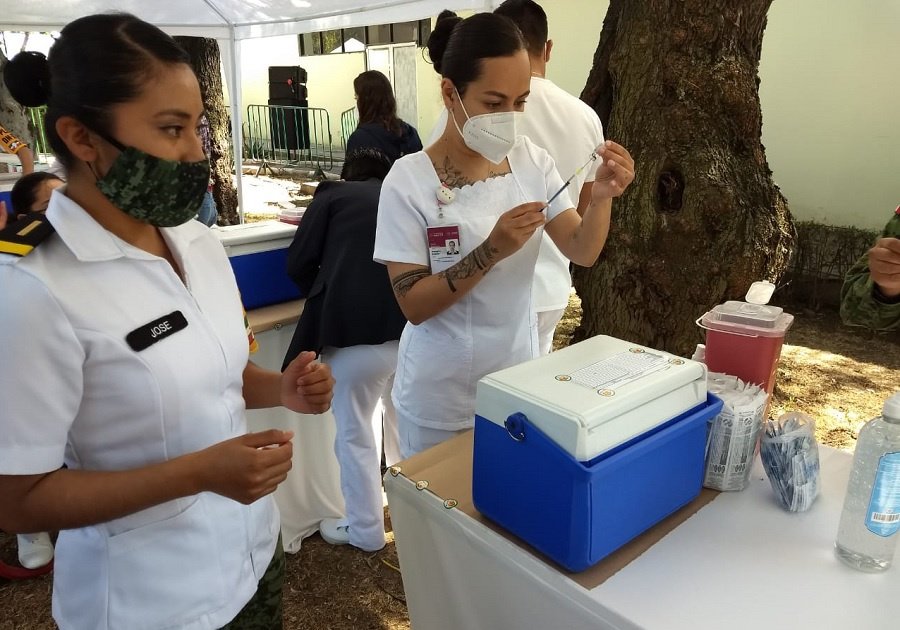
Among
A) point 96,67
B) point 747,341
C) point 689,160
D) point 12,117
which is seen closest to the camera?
point 96,67

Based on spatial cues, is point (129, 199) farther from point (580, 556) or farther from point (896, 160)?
point (896, 160)

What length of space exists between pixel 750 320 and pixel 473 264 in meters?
0.61

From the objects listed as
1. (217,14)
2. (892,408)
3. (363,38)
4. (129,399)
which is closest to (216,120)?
(217,14)

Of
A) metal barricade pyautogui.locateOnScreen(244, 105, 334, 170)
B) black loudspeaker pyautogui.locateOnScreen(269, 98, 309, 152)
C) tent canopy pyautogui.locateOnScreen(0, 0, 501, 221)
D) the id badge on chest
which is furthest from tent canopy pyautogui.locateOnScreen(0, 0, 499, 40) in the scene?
black loudspeaker pyautogui.locateOnScreen(269, 98, 309, 152)

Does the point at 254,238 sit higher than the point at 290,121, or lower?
lower

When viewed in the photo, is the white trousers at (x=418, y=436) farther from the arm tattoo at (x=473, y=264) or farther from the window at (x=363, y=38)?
the window at (x=363, y=38)

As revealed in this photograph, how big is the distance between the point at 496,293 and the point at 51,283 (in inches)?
40.0

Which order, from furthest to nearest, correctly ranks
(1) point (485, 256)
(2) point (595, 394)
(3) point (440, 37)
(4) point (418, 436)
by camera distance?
1. (3) point (440, 37)
2. (4) point (418, 436)
3. (1) point (485, 256)
4. (2) point (595, 394)

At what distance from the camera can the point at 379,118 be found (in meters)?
3.34

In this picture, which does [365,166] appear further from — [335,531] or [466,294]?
[335,531]

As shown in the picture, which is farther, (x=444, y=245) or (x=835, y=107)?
(x=835, y=107)

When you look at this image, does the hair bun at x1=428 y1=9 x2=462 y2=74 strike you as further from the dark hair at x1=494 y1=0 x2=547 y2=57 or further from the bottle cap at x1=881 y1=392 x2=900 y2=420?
the bottle cap at x1=881 y1=392 x2=900 y2=420

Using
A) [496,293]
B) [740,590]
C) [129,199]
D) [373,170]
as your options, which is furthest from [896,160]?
[129,199]

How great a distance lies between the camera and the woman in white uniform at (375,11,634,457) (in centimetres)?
152
